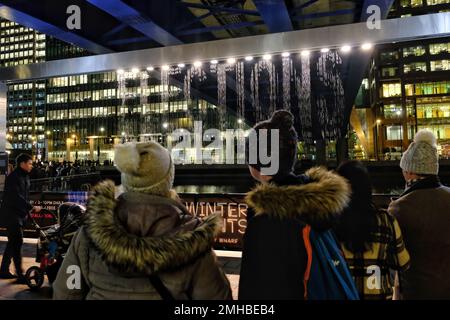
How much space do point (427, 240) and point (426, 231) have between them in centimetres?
7

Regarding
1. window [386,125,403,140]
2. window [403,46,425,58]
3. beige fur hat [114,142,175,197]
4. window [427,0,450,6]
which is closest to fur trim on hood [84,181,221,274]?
beige fur hat [114,142,175,197]

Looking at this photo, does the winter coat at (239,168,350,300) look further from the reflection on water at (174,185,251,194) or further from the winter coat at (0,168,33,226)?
the reflection on water at (174,185,251,194)

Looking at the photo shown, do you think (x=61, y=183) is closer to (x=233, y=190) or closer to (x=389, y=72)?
(x=233, y=190)

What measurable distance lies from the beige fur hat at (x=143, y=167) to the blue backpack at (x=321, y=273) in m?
0.82

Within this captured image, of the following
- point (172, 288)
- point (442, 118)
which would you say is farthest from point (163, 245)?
point (442, 118)

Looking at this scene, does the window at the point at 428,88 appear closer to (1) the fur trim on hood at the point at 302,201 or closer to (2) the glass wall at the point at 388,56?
(2) the glass wall at the point at 388,56

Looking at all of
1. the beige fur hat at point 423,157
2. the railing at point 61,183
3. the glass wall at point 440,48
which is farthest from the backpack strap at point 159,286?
the glass wall at point 440,48

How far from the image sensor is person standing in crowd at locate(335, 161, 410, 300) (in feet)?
7.70

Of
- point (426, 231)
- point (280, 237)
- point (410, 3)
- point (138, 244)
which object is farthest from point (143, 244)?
point (410, 3)

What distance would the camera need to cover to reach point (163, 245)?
181 centimetres

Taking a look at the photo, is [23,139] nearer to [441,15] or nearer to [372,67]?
[372,67]

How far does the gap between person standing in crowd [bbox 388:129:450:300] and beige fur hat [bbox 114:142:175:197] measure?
1.89 metres

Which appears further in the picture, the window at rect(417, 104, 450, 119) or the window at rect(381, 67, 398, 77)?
the window at rect(381, 67, 398, 77)

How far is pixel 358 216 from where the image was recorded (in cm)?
235
